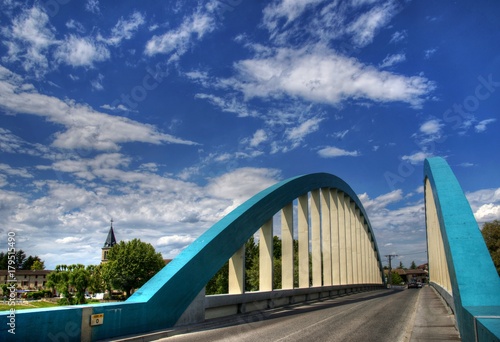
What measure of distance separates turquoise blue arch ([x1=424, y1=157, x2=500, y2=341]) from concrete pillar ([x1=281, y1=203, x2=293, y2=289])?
356 inches

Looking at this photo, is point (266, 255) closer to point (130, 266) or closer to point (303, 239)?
point (303, 239)

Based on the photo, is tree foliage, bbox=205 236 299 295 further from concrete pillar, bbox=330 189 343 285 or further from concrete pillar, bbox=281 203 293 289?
concrete pillar, bbox=281 203 293 289

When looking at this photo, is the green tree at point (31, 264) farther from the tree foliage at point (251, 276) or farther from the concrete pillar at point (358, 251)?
the concrete pillar at point (358, 251)

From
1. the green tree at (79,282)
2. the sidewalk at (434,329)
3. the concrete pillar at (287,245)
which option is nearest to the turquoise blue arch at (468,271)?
the sidewalk at (434,329)

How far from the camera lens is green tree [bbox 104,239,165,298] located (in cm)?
6288

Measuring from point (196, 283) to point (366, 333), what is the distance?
516cm

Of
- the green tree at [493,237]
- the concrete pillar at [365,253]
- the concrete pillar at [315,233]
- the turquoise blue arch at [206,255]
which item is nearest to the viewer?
the turquoise blue arch at [206,255]

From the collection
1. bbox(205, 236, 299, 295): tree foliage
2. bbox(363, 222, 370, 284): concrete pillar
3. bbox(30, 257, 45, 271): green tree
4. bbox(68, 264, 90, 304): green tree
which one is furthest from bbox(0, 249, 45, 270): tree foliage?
bbox(363, 222, 370, 284): concrete pillar

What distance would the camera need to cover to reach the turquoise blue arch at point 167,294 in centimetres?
764

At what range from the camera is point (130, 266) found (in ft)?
208

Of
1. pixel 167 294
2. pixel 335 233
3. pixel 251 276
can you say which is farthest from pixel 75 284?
pixel 167 294

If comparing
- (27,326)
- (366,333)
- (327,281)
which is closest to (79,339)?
(27,326)

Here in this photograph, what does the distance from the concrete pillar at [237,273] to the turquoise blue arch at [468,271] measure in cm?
736

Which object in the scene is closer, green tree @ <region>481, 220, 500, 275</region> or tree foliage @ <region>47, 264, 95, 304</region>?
green tree @ <region>481, 220, 500, 275</region>
